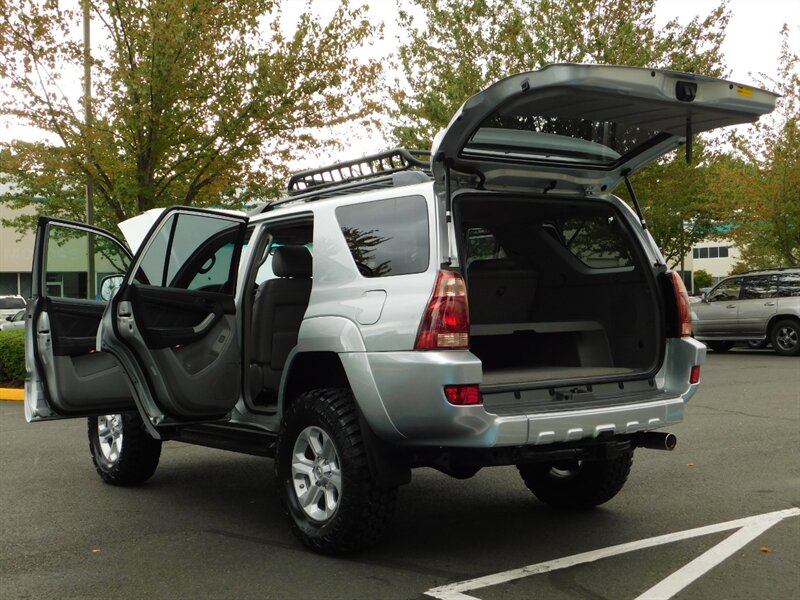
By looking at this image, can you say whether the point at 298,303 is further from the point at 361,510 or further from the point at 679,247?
the point at 679,247

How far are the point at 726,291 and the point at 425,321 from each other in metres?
16.4

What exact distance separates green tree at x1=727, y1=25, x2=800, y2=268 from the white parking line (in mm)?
20087

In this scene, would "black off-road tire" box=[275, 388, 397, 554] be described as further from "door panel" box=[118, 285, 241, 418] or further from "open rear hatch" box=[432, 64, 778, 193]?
"open rear hatch" box=[432, 64, 778, 193]

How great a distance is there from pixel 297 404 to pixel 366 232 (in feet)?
3.37

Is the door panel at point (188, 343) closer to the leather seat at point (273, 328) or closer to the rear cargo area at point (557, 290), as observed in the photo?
the leather seat at point (273, 328)

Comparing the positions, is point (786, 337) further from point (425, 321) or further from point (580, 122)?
point (425, 321)

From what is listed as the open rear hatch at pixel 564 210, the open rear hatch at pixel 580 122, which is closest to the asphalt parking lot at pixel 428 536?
the open rear hatch at pixel 564 210

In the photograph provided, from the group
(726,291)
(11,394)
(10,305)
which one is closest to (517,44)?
(726,291)

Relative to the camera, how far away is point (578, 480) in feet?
19.9

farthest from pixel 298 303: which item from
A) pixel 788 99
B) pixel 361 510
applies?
pixel 788 99

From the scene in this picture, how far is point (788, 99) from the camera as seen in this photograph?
81.8 feet

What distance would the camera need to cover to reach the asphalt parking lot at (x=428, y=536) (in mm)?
4551

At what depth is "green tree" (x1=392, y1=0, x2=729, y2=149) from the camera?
19.4 metres

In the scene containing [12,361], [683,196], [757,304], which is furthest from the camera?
[683,196]
